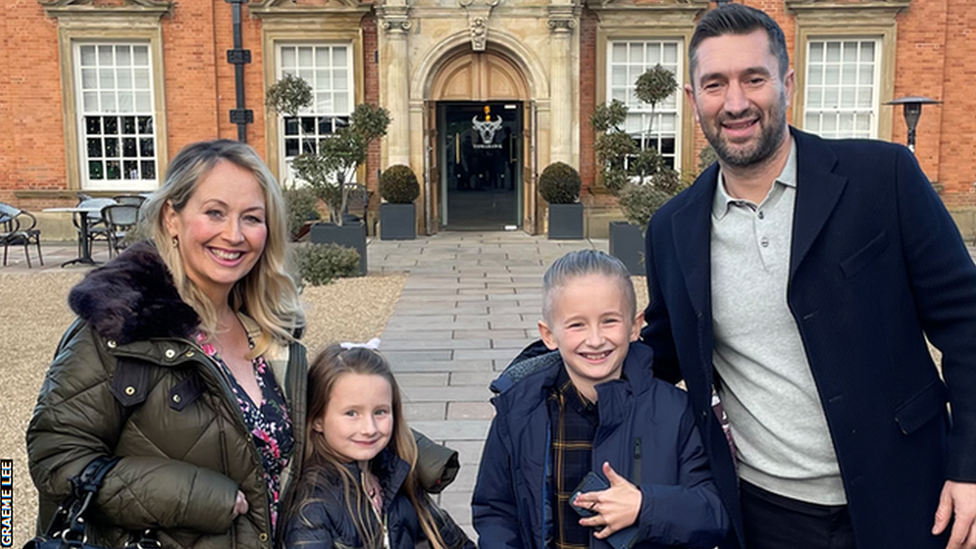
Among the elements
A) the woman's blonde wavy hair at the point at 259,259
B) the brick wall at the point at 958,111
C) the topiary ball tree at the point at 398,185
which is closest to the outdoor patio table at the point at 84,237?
the topiary ball tree at the point at 398,185

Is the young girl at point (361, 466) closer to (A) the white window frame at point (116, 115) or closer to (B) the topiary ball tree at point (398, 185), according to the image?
(B) the topiary ball tree at point (398, 185)

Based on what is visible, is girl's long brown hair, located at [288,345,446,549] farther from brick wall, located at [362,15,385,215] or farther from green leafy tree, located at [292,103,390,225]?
brick wall, located at [362,15,385,215]

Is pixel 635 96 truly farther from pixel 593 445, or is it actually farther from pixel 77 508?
pixel 77 508

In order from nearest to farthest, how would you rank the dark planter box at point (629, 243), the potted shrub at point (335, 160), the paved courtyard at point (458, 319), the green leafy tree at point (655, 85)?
the paved courtyard at point (458, 319), the dark planter box at point (629, 243), the potted shrub at point (335, 160), the green leafy tree at point (655, 85)

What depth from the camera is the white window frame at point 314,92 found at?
636 inches

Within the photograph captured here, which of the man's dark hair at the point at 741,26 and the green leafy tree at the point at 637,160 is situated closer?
the man's dark hair at the point at 741,26

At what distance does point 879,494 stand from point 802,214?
65cm

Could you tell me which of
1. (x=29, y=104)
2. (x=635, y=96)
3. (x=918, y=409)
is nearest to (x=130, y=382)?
(x=918, y=409)

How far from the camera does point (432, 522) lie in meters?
2.44

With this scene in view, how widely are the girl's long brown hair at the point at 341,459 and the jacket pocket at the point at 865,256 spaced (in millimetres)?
1170

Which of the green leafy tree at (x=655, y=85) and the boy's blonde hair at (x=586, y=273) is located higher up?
the green leafy tree at (x=655, y=85)

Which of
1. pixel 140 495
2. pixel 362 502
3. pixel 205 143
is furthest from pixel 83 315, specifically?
pixel 362 502

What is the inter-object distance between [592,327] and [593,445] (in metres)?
0.28

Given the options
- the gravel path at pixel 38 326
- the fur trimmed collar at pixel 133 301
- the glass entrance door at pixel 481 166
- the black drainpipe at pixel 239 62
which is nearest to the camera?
the fur trimmed collar at pixel 133 301
